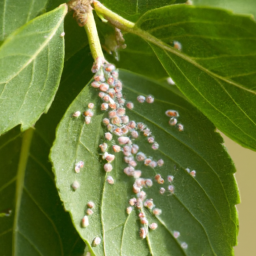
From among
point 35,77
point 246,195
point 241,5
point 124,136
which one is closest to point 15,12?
point 35,77

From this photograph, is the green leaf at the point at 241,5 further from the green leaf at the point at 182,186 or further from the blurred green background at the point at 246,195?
the blurred green background at the point at 246,195

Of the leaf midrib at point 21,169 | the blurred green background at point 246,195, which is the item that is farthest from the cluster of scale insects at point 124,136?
the blurred green background at point 246,195

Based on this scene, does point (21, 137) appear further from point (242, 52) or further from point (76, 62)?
point (242, 52)

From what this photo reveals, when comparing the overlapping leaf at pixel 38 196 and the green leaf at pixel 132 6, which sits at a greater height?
the green leaf at pixel 132 6

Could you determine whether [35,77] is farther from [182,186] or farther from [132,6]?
[182,186]

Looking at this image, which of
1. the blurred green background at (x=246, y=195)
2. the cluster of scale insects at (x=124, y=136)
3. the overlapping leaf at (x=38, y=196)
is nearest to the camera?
the cluster of scale insects at (x=124, y=136)
